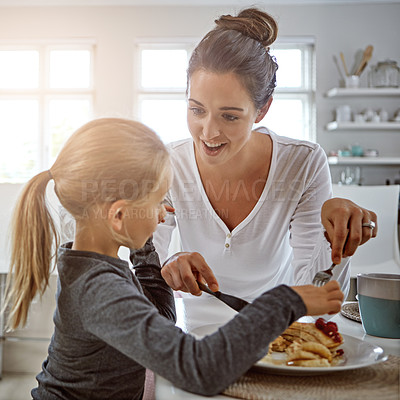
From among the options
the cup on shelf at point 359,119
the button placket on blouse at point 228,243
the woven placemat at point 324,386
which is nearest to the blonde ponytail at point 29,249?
the woven placemat at point 324,386

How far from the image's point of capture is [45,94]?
217 inches

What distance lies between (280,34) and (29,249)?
4907 millimetres

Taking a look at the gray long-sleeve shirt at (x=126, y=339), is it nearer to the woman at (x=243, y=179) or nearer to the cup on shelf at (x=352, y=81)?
the woman at (x=243, y=179)

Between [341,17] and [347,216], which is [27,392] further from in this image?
[341,17]

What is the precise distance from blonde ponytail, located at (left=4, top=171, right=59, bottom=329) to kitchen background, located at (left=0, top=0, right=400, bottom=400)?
4337mm

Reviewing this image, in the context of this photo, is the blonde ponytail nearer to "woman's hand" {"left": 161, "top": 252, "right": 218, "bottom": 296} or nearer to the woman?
"woman's hand" {"left": 161, "top": 252, "right": 218, "bottom": 296}

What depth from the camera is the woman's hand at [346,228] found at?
3.04 feet

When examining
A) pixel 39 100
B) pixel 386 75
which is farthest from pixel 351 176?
pixel 39 100

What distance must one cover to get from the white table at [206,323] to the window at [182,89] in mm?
4362

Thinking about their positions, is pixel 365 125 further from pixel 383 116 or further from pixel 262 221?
pixel 262 221

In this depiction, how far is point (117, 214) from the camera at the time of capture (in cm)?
80

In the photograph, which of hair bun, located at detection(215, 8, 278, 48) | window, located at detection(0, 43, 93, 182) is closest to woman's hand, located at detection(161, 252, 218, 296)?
hair bun, located at detection(215, 8, 278, 48)

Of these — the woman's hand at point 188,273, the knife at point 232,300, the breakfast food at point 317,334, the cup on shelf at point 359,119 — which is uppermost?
the cup on shelf at point 359,119

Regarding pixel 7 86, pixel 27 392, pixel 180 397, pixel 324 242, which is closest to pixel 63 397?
pixel 180 397
